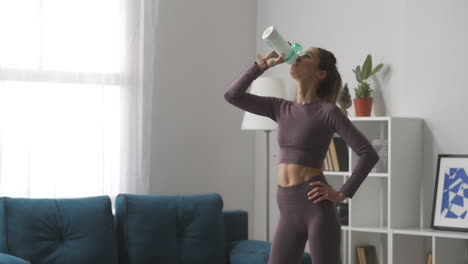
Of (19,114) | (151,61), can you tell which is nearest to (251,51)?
(151,61)

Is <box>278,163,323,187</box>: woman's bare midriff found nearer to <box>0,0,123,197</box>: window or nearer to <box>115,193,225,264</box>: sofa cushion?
<box>115,193,225,264</box>: sofa cushion

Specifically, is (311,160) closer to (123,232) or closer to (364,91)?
(123,232)

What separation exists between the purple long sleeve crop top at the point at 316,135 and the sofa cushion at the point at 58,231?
140 cm

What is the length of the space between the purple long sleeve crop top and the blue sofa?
1.09 m

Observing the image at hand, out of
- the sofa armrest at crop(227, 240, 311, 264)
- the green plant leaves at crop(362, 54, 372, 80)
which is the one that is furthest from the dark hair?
the green plant leaves at crop(362, 54, 372, 80)

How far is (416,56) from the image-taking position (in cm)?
402

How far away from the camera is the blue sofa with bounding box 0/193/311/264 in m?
3.44

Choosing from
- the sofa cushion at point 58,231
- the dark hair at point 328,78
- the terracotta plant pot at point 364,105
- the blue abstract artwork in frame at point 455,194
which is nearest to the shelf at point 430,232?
the blue abstract artwork in frame at point 455,194

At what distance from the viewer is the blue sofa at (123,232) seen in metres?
3.44

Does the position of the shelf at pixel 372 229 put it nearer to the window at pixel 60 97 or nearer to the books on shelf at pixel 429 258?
the books on shelf at pixel 429 258

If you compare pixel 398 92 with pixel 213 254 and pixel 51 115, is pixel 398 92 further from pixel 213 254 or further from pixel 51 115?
pixel 51 115

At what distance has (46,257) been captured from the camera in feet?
11.3

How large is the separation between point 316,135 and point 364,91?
5.48 feet

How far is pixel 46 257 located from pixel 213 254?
88 centimetres
